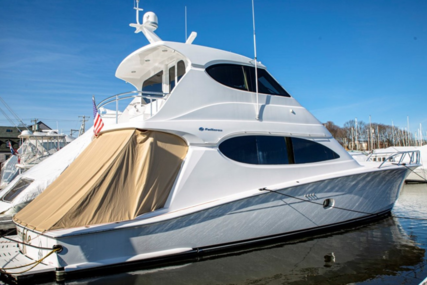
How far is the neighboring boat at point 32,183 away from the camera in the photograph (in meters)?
9.44

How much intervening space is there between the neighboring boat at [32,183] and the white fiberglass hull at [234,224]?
450 centimetres

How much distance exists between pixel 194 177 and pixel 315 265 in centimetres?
271

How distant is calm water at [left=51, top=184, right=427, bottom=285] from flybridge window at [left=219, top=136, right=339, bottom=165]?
1.81 m

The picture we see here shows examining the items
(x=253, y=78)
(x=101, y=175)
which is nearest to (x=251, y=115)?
(x=253, y=78)

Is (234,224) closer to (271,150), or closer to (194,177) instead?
(194,177)

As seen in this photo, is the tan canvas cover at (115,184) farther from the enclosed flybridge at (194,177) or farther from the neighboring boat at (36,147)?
the neighboring boat at (36,147)

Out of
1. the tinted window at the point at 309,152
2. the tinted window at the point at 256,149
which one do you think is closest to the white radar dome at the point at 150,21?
the tinted window at the point at 256,149

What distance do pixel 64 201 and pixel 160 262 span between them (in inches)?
75.5

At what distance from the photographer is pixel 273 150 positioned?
7.09 metres

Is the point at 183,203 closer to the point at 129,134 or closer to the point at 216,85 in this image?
the point at 129,134

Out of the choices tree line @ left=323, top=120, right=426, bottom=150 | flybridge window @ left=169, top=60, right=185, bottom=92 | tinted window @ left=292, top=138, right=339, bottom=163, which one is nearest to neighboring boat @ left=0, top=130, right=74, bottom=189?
flybridge window @ left=169, top=60, right=185, bottom=92

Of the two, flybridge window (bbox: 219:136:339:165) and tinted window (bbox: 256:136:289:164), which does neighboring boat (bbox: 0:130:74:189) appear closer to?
flybridge window (bbox: 219:136:339:165)

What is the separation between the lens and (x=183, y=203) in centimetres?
583

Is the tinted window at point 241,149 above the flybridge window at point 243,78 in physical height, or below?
below
